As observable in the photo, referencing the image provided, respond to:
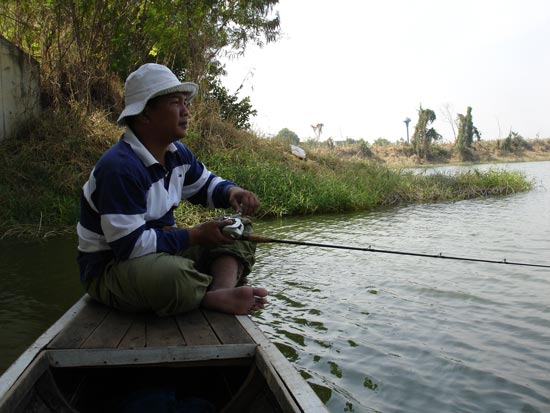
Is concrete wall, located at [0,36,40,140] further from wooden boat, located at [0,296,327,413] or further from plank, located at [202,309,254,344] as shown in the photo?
plank, located at [202,309,254,344]

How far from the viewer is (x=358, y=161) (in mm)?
14102

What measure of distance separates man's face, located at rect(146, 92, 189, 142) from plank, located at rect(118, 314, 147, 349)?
2.79 feet

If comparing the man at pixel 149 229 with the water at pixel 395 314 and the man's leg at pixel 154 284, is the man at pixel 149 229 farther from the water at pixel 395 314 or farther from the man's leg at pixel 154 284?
the water at pixel 395 314

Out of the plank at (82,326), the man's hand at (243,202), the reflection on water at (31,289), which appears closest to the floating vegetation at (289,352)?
the man's hand at (243,202)

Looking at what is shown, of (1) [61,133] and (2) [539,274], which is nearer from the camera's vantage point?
(2) [539,274]

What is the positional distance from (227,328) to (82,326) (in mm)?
601

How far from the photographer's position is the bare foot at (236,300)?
7.59 feet

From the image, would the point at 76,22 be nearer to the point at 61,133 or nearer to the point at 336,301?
the point at 61,133

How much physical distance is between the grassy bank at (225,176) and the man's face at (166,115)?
4.61 metres

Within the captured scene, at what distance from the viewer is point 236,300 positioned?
7.66ft

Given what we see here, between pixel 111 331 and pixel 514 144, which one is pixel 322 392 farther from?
pixel 514 144

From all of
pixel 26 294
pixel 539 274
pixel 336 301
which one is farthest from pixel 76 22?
pixel 539 274

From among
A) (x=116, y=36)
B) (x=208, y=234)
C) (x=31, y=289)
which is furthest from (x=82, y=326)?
(x=116, y=36)

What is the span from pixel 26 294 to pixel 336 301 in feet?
7.94
